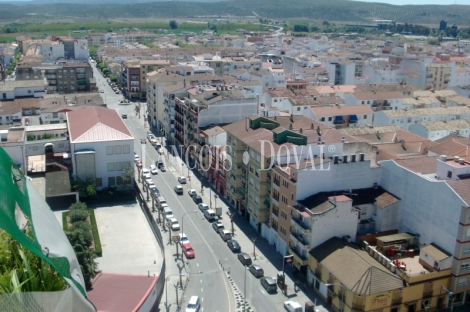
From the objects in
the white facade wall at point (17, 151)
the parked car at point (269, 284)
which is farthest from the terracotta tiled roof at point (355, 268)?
the white facade wall at point (17, 151)

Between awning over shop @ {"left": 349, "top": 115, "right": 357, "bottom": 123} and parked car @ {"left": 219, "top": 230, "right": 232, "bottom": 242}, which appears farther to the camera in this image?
awning over shop @ {"left": 349, "top": 115, "right": 357, "bottom": 123}

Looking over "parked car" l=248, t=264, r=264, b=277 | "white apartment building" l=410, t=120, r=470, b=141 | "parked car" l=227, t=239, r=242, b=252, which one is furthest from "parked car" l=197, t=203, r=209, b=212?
"white apartment building" l=410, t=120, r=470, b=141

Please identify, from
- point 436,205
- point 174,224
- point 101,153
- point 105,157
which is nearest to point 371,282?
point 436,205

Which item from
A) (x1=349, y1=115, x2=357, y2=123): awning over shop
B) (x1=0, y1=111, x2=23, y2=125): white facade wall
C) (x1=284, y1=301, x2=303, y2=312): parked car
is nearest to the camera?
(x1=284, y1=301, x2=303, y2=312): parked car

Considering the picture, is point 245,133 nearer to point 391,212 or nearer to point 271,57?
point 391,212

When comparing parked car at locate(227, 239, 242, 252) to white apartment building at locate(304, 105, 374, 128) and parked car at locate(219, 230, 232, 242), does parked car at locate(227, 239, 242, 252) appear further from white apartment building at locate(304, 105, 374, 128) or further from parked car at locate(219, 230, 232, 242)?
white apartment building at locate(304, 105, 374, 128)

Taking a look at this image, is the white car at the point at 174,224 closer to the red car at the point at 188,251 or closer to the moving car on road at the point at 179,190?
the red car at the point at 188,251

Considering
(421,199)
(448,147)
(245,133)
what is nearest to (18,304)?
(421,199)
